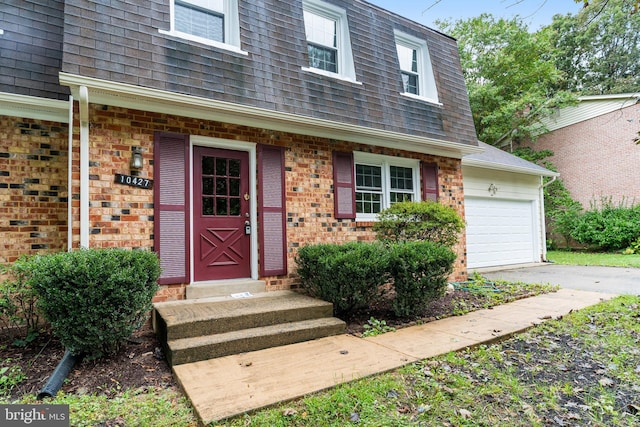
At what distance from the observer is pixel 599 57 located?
798 inches

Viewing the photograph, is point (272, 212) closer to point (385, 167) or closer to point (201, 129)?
point (201, 129)

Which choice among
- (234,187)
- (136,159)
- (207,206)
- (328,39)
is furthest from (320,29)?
(136,159)

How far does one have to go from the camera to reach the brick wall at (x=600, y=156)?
13.5 m

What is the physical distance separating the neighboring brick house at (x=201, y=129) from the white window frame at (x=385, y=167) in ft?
0.12

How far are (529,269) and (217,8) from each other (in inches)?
376

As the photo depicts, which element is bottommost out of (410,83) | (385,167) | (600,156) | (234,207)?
(234,207)

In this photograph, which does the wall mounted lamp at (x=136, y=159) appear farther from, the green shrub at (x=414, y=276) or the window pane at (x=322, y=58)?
the green shrub at (x=414, y=276)

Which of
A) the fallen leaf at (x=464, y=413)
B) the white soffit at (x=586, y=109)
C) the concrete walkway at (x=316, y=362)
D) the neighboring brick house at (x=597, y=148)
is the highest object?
the white soffit at (x=586, y=109)

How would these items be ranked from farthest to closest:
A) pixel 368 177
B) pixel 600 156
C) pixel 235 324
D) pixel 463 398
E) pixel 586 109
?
pixel 586 109 → pixel 600 156 → pixel 368 177 → pixel 235 324 → pixel 463 398

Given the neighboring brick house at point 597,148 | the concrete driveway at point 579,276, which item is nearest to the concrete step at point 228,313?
the concrete driveway at point 579,276

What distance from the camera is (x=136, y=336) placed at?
421cm

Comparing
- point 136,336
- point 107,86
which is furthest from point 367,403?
point 107,86

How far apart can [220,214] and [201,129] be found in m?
1.20

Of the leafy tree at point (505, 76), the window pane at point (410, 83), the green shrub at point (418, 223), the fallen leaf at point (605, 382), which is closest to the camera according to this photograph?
the fallen leaf at point (605, 382)
